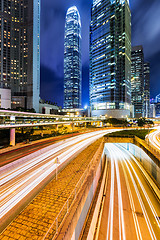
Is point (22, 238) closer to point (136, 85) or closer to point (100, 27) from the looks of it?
point (100, 27)

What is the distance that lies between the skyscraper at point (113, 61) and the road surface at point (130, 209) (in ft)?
274

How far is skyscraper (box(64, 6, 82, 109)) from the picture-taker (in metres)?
185

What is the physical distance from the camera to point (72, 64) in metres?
184

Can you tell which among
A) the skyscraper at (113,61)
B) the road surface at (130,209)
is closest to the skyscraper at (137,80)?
the skyscraper at (113,61)

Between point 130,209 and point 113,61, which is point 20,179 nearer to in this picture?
point 130,209

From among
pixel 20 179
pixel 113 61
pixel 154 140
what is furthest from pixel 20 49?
pixel 20 179

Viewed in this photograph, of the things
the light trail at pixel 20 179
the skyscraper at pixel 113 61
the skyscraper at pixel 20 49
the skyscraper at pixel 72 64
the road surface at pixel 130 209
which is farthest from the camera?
the skyscraper at pixel 72 64

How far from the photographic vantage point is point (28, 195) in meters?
7.69

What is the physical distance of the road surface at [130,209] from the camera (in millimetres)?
9375

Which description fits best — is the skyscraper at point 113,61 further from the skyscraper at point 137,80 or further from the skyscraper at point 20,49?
the skyscraper at point 137,80

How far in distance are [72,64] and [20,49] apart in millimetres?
96438

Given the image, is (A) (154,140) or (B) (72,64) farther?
(B) (72,64)

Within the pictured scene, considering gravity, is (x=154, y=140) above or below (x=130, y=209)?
above

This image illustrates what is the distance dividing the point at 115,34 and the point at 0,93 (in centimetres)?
10635
